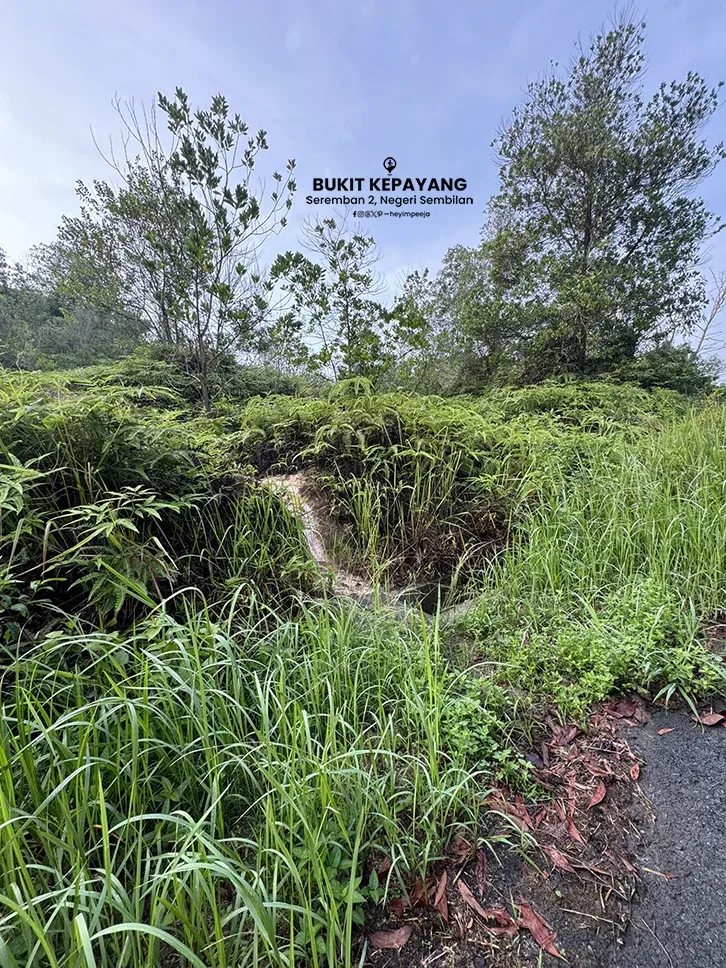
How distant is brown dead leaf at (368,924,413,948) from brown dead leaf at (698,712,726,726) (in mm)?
1077

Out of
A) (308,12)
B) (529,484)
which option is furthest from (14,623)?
(308,12)

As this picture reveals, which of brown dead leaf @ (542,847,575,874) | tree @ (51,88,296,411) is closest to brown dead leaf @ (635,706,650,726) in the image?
brown dead leaf @ (542,847,575,874)

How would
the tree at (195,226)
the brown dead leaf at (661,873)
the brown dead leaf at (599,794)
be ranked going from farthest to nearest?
the tree at (195,226), the brown dead leaf at (599,794), the brown dead leaf at (661,873)

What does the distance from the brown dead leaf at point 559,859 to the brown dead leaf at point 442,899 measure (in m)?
0.26

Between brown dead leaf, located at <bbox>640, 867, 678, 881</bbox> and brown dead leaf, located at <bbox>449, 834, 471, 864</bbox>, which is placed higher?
brown dead leaf, located at <bbox>449, 834, 471, 864</bbox>

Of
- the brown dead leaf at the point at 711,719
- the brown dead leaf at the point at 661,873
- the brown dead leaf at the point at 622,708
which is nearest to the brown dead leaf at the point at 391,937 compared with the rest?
the brown dead leaf at the point at 661,873

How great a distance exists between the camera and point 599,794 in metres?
1.11

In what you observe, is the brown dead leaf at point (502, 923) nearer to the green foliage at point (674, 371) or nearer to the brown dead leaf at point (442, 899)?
the brown dead leaf at point (442, 899)

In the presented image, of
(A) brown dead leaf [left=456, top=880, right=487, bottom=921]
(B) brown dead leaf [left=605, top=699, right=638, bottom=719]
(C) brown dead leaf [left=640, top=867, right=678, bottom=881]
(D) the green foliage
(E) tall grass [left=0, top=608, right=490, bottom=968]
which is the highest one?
(D) the green foliage

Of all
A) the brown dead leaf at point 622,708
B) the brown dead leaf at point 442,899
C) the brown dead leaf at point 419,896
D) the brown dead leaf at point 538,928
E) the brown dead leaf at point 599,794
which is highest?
the brown dead leaf at point 622,708

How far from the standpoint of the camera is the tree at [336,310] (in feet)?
16.1

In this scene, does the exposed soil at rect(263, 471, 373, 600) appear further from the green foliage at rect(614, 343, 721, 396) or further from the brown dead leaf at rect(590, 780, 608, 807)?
the green foliage at rect(614, 343, 721, 396)

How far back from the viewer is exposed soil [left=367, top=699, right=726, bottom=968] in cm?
81

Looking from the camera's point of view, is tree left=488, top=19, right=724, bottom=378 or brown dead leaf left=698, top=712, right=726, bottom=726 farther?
tree left=488, top=19, right=724, bottom=378
